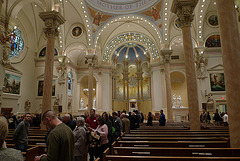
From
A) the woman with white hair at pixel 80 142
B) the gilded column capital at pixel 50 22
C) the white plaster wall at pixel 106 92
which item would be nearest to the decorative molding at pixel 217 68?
the white plaster wall at pixel 106 92

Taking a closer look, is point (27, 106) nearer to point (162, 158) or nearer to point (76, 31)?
point (76, 31)

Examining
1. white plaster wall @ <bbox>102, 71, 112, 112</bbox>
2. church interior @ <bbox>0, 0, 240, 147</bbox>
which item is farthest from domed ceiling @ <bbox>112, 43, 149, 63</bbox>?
white plaster wall @ <bbox>102, 71, 112, 112</bbox>

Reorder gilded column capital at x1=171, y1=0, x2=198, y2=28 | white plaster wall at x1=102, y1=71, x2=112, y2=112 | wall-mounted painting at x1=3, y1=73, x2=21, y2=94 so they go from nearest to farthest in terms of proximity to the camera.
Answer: gilded column capital at x1=171, y1=0, x2=198, y2=28, wall-mounted painting at x1=3, y1=73, x2=21, y2=94, white plaster wall at x1=102, y1=71, x2=112, y2=112

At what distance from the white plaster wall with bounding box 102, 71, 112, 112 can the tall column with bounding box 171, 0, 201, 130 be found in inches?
592

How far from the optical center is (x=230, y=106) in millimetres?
3996

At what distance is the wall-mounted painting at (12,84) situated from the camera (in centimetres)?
1330

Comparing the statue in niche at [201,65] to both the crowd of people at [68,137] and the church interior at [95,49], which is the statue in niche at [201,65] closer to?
the church interior at [95,49]

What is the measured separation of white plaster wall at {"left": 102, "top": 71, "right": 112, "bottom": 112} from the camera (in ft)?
70.6

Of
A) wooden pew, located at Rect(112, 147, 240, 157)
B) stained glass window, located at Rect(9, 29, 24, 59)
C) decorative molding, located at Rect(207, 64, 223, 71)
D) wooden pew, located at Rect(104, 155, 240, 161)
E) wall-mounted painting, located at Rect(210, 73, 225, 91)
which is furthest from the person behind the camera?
decorative molding, located at Rect(207, 64, 223, 71)

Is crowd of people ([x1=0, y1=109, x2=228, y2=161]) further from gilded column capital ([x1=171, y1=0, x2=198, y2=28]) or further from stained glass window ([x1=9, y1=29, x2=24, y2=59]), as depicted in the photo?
stained glass window ([x1=9, y1=29, x2=24, y2=59])

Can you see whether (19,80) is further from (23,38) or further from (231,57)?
(231,57)

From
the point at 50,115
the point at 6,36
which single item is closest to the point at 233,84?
the point at 50,115

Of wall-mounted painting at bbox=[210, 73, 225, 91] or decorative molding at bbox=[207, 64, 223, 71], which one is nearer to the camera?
wall-mounted painting at bbox=[210, 73, 225, 91]

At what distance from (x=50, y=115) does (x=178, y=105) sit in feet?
64.2
